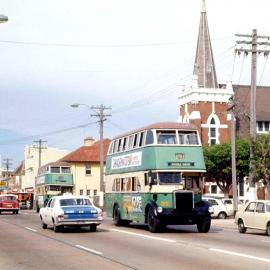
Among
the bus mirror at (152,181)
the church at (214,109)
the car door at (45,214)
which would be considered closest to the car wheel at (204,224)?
the bus mirror at (152,181)

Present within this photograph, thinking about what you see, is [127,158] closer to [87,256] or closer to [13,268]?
[87,256]

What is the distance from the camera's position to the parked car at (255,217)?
24719mm

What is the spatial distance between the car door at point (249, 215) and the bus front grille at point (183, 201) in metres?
3.04

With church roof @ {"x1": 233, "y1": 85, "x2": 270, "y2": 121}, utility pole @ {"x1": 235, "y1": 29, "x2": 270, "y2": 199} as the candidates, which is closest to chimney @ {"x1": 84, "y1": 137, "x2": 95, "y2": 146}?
church roof @ {"x1": 233, "y1": 85, "x2": 270, "y2": 121}

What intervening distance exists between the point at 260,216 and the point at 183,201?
3413mm

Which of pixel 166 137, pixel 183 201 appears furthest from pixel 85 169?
pixel 183 201

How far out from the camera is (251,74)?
36.2 meters

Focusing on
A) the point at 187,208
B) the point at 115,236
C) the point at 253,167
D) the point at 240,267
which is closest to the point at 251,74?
the point at 253,167

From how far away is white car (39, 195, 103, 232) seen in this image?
23.5 metres

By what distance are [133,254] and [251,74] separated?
22744 mm

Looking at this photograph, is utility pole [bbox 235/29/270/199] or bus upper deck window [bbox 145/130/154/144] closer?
bus upper deck window [bbox 145/130/154/144]

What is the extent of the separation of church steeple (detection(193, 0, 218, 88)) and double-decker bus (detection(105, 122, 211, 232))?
51.9 metres

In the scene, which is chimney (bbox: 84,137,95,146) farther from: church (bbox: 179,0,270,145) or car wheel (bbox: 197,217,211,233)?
car wheel (bbox: 197,217,211,233)

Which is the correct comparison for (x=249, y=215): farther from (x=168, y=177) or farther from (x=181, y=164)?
(x=168, y=177)
